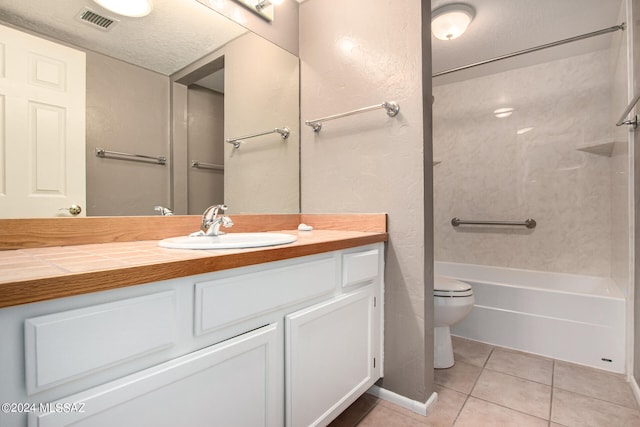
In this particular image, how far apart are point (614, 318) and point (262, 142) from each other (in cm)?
216

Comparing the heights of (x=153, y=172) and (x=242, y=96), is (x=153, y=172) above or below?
below

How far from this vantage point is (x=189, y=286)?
73 cm

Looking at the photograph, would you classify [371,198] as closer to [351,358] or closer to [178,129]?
[351,358]

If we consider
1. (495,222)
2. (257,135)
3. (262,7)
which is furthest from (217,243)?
(495,222)

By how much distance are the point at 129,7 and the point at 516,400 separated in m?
2.33

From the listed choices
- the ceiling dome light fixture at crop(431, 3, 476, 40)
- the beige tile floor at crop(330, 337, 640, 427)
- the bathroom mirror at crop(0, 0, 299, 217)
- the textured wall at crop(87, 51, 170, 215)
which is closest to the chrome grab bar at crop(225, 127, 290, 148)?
the bathroom mirror at crop(0, 0, 299, 217)

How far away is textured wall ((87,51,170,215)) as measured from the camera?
3.57 feet

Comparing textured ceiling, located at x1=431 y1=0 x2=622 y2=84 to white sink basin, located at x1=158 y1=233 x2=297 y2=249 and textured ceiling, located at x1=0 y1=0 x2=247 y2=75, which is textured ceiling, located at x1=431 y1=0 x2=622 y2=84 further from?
white sink basin, located at x1=158 y1=233 x2=297 y2=249

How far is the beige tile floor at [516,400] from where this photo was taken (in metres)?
1.33

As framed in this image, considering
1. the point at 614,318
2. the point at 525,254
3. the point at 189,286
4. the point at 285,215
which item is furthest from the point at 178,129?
the point at 525,254

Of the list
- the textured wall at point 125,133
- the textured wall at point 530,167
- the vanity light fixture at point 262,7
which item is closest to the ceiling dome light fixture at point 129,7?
the textured wall at point 125,133

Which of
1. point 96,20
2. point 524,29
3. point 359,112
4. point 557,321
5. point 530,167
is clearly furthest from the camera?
point 530,167

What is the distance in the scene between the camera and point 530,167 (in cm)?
267

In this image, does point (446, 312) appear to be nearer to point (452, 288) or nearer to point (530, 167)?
point (452, 288)
